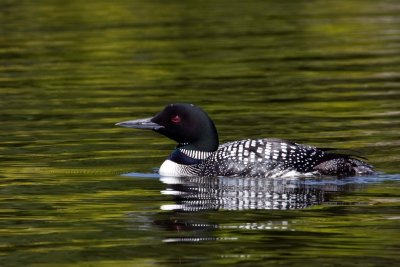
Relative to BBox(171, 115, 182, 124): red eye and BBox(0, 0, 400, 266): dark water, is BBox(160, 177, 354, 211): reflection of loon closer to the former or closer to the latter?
BBox(0, 0, 400, 266): dark water

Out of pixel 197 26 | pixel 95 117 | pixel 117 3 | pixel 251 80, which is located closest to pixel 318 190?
pixel 95 117

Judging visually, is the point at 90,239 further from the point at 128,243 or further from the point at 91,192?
the point at 91,192

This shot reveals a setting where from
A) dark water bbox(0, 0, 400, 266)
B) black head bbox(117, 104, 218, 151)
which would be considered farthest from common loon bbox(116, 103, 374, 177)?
dark water bbox(0, 0, 400, 266)

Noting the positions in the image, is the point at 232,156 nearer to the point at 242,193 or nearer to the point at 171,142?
the point at 242,193

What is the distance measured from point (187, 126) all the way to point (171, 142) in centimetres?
251

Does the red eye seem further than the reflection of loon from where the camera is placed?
Yes

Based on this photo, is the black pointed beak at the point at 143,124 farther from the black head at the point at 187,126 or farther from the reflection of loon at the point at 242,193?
the reflection of loon at the point at 242,193

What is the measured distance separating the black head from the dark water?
44 cm

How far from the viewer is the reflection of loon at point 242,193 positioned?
1170cm

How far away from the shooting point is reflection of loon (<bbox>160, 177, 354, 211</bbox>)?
38.4 feet

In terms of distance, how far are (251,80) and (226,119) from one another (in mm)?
4051

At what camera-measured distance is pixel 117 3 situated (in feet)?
117

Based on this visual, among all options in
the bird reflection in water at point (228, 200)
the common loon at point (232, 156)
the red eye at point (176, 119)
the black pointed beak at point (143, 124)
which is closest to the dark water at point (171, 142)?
the bird reflection in water at point (228, 200)

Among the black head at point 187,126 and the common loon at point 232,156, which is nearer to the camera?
the common loon at point 232,156
